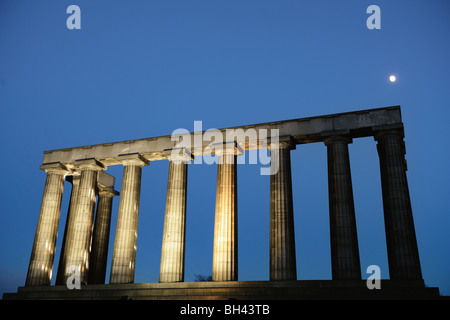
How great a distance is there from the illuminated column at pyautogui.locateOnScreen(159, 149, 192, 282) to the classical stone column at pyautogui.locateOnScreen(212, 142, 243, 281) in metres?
5.26

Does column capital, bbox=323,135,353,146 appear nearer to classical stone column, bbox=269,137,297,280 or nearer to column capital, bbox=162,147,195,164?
classical stone column, bbox=269,137,297,280

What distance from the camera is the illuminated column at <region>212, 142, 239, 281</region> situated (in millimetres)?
51125

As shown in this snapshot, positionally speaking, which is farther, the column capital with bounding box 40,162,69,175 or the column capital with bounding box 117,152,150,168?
the column capital with bounding box 40,162,69,175

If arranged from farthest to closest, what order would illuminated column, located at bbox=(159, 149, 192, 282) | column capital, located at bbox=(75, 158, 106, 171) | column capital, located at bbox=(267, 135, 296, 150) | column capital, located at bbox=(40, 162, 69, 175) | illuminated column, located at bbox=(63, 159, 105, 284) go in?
column capital, located at bbox=(40, 162, 69, 175)
column capital, located at bbox=(75, 158, 106, 171)
illuminated column, located at bbox=(63, 159, 105, 284)
column capital, located at bbox=(267, 135, 296, 150)
illuminated column, located at bbox=(159, 149, 192, 282)

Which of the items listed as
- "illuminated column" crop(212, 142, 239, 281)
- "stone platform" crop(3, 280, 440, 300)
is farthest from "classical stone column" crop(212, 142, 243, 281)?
"stone platform" crop(3, 280, 440, 300)

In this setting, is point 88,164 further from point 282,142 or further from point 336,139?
point 336,139

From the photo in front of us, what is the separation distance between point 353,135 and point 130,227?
113 ft

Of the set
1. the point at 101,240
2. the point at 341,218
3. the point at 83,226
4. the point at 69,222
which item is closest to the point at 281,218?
the point at 341,218

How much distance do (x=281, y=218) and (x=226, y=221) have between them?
24.5 feet

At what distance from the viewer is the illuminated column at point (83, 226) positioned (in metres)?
59.3

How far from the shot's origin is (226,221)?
53.1m
